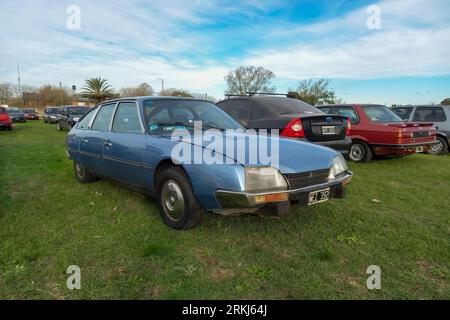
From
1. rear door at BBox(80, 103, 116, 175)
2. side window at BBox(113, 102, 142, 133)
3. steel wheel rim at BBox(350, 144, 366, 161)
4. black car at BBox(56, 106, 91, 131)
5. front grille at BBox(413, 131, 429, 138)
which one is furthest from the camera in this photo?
black car at BBox(56, 106, 91, 131)

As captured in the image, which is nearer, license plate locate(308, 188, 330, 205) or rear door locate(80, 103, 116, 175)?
license plate locate(308, 188, 330, 205)

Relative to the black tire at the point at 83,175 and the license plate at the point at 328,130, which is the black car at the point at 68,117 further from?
the license plate at the point at 328,130

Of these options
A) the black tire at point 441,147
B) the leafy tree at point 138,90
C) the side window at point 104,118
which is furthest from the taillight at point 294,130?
the leafy tree at point 138,90

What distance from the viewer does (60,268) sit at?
8.80ft

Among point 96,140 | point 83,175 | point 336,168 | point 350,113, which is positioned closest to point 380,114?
point 350,113

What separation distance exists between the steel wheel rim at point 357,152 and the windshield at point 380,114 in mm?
695

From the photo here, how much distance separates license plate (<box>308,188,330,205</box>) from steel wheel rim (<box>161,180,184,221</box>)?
4.12ft

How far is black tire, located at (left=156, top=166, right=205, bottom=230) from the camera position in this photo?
316cm

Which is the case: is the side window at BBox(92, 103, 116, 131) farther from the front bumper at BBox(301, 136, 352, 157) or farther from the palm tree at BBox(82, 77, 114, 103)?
the palm tree at BBox(82, 77, 114, 103)

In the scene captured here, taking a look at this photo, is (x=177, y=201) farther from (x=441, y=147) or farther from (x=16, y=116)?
(x=16, y=116)

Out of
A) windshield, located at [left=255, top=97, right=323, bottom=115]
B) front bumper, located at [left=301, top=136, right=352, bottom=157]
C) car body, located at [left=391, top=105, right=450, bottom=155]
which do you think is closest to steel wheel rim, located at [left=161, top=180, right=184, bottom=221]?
windshield, located at [left=255, top=97, right=323, bottom=115]

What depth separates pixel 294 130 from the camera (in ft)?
17.3

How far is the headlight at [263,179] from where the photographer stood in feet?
9.11

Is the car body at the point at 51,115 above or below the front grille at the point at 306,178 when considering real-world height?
above
